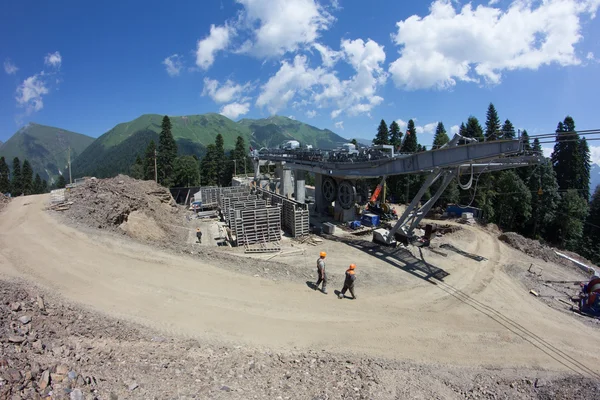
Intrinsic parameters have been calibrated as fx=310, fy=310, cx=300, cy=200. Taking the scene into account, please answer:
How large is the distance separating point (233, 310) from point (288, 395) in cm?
412

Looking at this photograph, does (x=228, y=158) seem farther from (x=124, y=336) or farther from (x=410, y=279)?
(x=124, y=336)

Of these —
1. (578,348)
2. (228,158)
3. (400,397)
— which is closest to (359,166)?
(578,348)

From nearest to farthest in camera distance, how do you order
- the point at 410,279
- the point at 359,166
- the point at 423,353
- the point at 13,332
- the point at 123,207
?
the point at 13,332 < the point at 423,353 < the point at 410,279 < the point at 123,207 < the point at 359,166

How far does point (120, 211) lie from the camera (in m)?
20.5

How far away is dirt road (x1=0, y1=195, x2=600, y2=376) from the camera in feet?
30.6

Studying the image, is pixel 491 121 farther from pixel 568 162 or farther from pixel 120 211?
pixel 120 211

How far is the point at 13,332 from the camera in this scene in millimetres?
6445

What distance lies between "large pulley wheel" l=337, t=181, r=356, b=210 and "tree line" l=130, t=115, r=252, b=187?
134ft

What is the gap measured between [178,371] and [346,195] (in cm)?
2509

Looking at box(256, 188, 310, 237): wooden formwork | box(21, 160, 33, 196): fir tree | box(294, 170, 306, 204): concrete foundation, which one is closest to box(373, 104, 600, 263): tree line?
box(294, 170, 306, 204): concrete foundation

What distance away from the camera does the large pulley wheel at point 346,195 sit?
29809 mm

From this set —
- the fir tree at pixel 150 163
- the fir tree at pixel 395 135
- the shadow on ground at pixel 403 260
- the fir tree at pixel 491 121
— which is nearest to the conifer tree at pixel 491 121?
the fir tree at pixel 491 121

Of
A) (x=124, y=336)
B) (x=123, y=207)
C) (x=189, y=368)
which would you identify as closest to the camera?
(x=189, y=368)

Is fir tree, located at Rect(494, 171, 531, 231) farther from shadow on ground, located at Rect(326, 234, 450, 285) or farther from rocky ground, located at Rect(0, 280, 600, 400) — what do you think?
rocky ground, located at Rect(0, 280, 600, 400)
